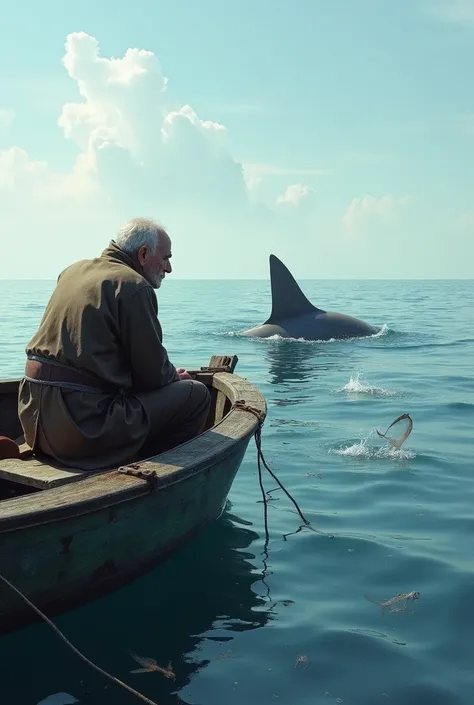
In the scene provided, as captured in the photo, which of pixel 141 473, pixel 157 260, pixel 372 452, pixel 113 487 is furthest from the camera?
pixel 372 452

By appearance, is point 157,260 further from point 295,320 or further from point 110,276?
point 295,320

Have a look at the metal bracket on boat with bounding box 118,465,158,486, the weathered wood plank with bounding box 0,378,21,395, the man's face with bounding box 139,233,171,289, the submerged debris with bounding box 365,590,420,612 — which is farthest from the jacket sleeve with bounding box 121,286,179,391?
the weathered wood plank with bounding box 0,378,21,395

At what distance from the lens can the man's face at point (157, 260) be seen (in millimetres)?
5688

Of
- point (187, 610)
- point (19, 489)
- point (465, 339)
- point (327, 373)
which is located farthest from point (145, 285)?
point (465, 339)

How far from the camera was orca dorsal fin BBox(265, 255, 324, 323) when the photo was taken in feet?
66.8

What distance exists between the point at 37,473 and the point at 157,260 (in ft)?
5.57

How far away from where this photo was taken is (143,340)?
524 centimetres

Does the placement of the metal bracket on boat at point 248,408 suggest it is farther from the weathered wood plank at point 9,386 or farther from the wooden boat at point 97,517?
the weathered wood plank at point 9,386

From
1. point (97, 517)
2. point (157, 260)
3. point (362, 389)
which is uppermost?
point (157, 260)

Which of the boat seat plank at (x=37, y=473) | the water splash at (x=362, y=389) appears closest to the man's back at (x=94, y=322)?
the boat seat plank at (x=37, y=473)

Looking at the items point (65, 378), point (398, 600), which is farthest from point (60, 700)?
point (398, 600)

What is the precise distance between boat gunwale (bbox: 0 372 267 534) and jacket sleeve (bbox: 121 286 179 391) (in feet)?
1.73

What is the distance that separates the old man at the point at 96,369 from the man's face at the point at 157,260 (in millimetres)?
160

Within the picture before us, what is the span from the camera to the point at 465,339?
72.0 ft
